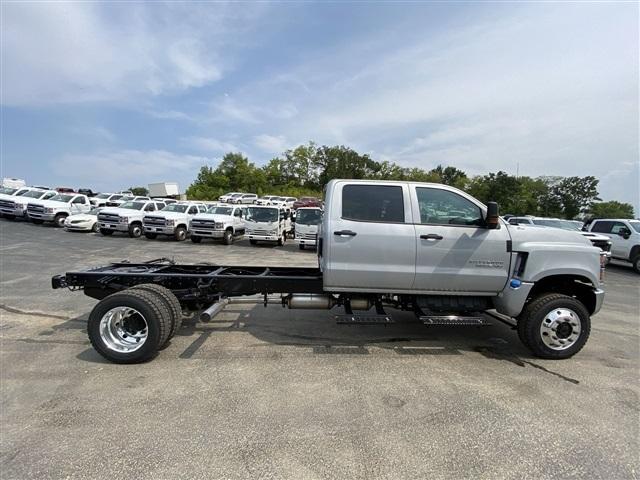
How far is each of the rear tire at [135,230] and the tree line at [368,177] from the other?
25755mm

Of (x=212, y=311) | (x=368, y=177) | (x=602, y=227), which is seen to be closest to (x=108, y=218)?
(x=212, y=311)

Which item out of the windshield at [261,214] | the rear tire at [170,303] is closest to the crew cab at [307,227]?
Result: the windshield at [261,214]

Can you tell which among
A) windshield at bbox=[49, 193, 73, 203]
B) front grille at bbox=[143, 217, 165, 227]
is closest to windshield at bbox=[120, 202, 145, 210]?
front grille at bbox=[143, 217, 165, 227]

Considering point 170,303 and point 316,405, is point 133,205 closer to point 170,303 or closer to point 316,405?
point 170,303

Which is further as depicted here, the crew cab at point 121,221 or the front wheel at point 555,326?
the crew cab at point 121,221

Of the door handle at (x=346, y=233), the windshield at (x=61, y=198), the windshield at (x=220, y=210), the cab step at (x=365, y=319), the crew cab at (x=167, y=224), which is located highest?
the windshield at (x=61, y=198)

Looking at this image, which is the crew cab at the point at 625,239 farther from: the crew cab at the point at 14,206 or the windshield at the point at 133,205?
A: the crew cab at the point at 14,206

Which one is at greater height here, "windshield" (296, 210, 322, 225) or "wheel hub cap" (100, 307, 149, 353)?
"windshield" (296, 210, 322, 225)

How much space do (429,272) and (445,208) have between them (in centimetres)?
84

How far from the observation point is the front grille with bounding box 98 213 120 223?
17.5 m

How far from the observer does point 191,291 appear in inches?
178

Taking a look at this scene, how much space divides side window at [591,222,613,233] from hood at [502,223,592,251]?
43.4 ft

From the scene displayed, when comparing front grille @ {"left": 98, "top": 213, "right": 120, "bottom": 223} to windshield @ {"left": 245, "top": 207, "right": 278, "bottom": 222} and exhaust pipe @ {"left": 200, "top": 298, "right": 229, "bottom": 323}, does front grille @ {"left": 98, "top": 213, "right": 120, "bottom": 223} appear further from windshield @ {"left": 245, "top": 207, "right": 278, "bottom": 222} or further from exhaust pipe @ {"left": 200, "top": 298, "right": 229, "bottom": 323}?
exhaust pipe @ {"left": 200, "top": 298, "right": 229, "bottom": 323}

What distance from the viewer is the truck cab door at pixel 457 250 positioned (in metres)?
4.23
